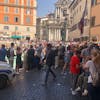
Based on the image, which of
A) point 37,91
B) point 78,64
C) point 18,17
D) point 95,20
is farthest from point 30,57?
point 18,17

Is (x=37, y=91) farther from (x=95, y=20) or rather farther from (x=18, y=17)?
(x=18, y=17)

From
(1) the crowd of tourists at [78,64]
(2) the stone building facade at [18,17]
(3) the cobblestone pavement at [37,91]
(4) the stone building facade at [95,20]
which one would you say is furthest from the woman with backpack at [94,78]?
(2) the stone building facade at [18,17]

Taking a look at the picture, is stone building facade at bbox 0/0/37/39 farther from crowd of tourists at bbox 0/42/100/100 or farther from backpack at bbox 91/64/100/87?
backpack at bbox 91/64/100/87

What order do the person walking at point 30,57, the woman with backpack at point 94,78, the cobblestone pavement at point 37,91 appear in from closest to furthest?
the woman with backpack at point 94,78 < the cobblestone pavement at point 37,91 < the person walking at point 30,57

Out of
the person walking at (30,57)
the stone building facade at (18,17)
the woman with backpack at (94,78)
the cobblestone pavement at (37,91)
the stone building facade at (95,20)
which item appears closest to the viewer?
the woman with backpack at (94,78)

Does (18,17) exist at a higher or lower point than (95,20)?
higher

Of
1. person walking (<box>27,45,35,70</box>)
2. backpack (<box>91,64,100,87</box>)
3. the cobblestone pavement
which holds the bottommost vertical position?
the cobblestone pavement

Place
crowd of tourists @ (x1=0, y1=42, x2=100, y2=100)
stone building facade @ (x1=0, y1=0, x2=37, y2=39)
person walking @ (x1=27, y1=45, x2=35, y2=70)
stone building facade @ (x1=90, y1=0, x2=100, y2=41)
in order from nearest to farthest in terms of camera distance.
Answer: crowd of tourists @ (x1=0, y1=42, x2=100, y2=100) → person walking @ (x1=27, y1=45, x2=35, y2=70) → stone building facade @ (x1=90, y1=0, x2=100, y2=41) → stone building facade @ (x1=0, y1=0, x2=37, y2=39)

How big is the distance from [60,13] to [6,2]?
4856cm

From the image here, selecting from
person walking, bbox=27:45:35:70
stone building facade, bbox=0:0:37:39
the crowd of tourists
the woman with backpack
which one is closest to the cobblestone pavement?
the crowd of tourists

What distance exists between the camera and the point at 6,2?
9444 centimetres

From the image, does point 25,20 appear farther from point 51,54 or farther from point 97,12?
point 51,54

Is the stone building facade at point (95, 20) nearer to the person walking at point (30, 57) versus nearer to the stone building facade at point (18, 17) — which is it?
the person walking at point (30, 57)

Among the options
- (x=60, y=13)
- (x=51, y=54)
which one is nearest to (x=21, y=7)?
(x=60, y=13)
